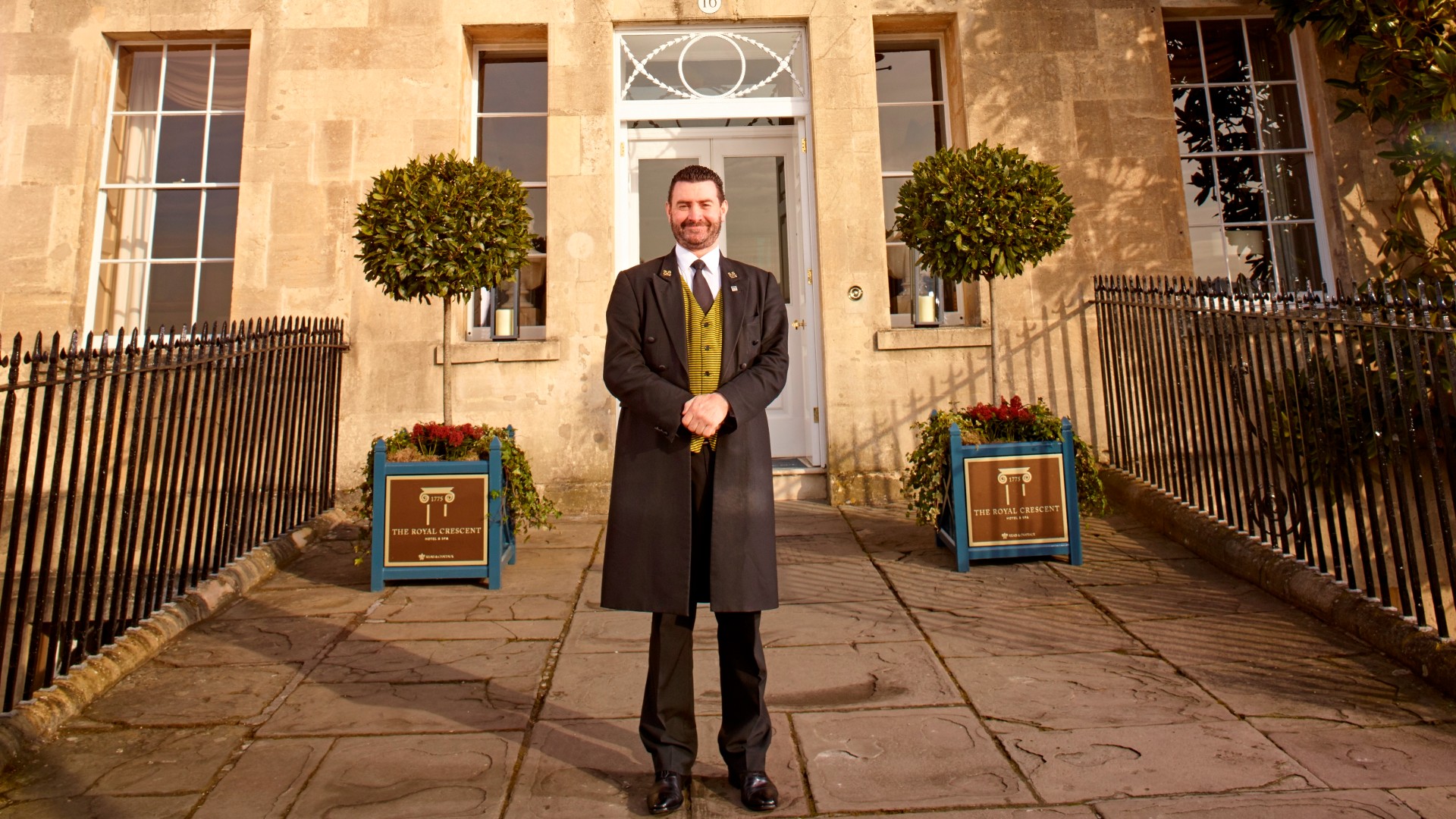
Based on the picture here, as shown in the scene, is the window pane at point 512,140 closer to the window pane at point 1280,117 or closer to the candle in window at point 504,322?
the candle in window at point 504,322

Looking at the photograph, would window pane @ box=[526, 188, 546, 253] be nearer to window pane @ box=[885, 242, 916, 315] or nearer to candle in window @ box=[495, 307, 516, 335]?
candle in window @ box=[495, 307, 516, 335]

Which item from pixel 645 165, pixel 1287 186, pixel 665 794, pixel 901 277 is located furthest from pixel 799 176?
pixel 665 794

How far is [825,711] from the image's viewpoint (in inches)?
125

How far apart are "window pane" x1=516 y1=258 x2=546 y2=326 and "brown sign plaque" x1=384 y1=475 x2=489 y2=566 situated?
98.7 inches

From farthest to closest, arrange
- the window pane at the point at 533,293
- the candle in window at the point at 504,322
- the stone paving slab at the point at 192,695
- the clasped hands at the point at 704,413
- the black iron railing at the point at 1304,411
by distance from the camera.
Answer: the window pane at the point at 533,293
the candle in window at the point at 504,322
the black iron railing at the point at 1304,411
the stone paving slab at the point at 192,695
the clasped hands at the point at 704,413

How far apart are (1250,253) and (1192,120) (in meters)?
1.21

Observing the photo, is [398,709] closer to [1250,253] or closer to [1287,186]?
[1250,253]

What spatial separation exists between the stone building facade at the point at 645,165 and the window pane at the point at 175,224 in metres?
0.02

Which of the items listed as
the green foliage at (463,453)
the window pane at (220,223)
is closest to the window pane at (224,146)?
the window pane at (220,223)

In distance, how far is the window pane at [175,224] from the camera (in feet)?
23.8

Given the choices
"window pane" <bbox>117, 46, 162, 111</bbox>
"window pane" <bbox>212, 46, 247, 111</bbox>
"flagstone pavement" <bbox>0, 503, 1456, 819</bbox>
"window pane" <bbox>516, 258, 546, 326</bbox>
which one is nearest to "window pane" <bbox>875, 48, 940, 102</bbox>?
"window pane" <bbox>516, 258, 546, 326</bbox>

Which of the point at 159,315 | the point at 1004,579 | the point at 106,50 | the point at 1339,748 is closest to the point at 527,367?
the point at 159,315

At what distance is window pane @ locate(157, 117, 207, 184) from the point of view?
731 cm

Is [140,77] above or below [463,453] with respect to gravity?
above
